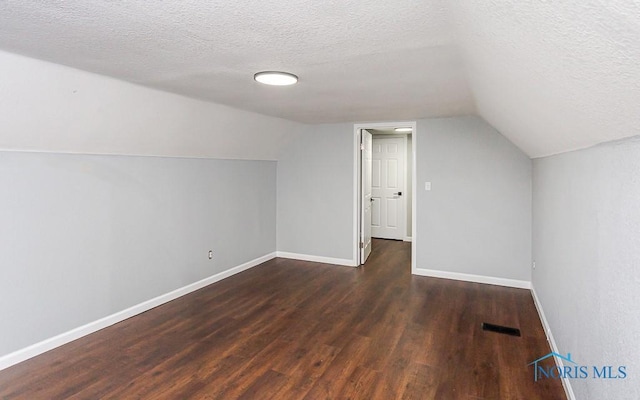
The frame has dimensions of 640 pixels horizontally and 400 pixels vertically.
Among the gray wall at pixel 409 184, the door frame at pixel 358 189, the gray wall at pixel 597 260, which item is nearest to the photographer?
the gray wall at pixel 597 260

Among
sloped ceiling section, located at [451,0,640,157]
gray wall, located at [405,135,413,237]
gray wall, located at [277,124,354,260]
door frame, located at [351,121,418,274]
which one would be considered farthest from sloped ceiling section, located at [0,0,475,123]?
gray wall, located at [405,135,413,237]

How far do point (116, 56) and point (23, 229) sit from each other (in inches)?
61.5

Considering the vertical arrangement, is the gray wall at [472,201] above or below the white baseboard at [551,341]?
above

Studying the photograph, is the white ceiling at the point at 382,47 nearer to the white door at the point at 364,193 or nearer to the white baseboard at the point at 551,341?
the white baseboard at the point at 551,341

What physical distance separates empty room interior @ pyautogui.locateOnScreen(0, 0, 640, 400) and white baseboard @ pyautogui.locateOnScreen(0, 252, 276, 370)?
15 millimetres

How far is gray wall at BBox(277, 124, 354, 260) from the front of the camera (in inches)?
199

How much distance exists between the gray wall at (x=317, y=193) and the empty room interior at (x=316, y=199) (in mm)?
42

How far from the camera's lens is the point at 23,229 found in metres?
2.56

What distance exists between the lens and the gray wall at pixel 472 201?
4.10 metres

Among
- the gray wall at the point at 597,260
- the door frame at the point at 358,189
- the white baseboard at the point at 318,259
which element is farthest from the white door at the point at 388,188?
the gray wall at the point at 597,260

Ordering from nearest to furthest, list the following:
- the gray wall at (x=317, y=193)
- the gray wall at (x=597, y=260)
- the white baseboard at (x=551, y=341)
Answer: the gray wall at (x=597, y=260) → the white baseboard at (x=551, y=341) → the gray wall at (x=317, y=193)

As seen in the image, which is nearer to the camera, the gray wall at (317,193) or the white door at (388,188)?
the gray wall at (317,193)

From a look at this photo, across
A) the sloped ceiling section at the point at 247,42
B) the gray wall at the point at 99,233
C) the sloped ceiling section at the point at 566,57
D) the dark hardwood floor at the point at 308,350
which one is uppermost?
the sloped ceiling section at the point at 247,42

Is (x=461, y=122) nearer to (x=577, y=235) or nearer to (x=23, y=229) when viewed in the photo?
(x=577, y=235)
